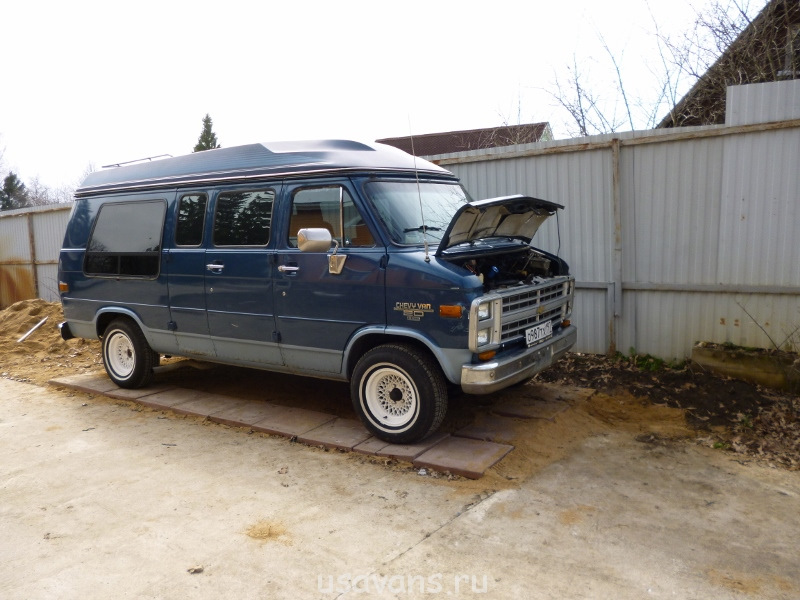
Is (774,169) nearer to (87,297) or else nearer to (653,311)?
(653,311)

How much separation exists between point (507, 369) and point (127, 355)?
4.87 m

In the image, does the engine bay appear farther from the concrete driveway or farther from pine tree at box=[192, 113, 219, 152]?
pine tree at box=[192, 113, 219, 152]

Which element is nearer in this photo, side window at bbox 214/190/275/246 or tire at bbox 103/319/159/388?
side window at bbox 214/190/275/246

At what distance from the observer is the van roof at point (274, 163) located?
215 inches

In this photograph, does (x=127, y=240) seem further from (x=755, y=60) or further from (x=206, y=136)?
(x=206, y=136)

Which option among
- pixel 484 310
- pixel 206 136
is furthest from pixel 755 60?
pixel 206 136

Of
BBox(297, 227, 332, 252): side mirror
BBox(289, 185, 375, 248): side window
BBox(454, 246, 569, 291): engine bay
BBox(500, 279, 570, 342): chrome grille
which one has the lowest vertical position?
BBox(500, 279, 570, 342): chrome grille

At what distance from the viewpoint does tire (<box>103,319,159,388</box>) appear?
7121 millimetres

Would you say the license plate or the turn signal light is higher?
the turn signal light

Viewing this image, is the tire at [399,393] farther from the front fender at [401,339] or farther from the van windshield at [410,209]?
the van windshield at [410,209]

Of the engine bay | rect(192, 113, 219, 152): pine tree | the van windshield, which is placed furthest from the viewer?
rect(192, 113, 219, 152): pine tree

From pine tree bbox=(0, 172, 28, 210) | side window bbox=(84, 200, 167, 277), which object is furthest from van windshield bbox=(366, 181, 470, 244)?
pine tree bbox=(0, 172, 28, 210)

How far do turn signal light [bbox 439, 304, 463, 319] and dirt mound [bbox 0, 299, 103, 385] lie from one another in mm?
6198

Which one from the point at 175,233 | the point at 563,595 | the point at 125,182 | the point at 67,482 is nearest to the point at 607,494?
the point at 563,595
